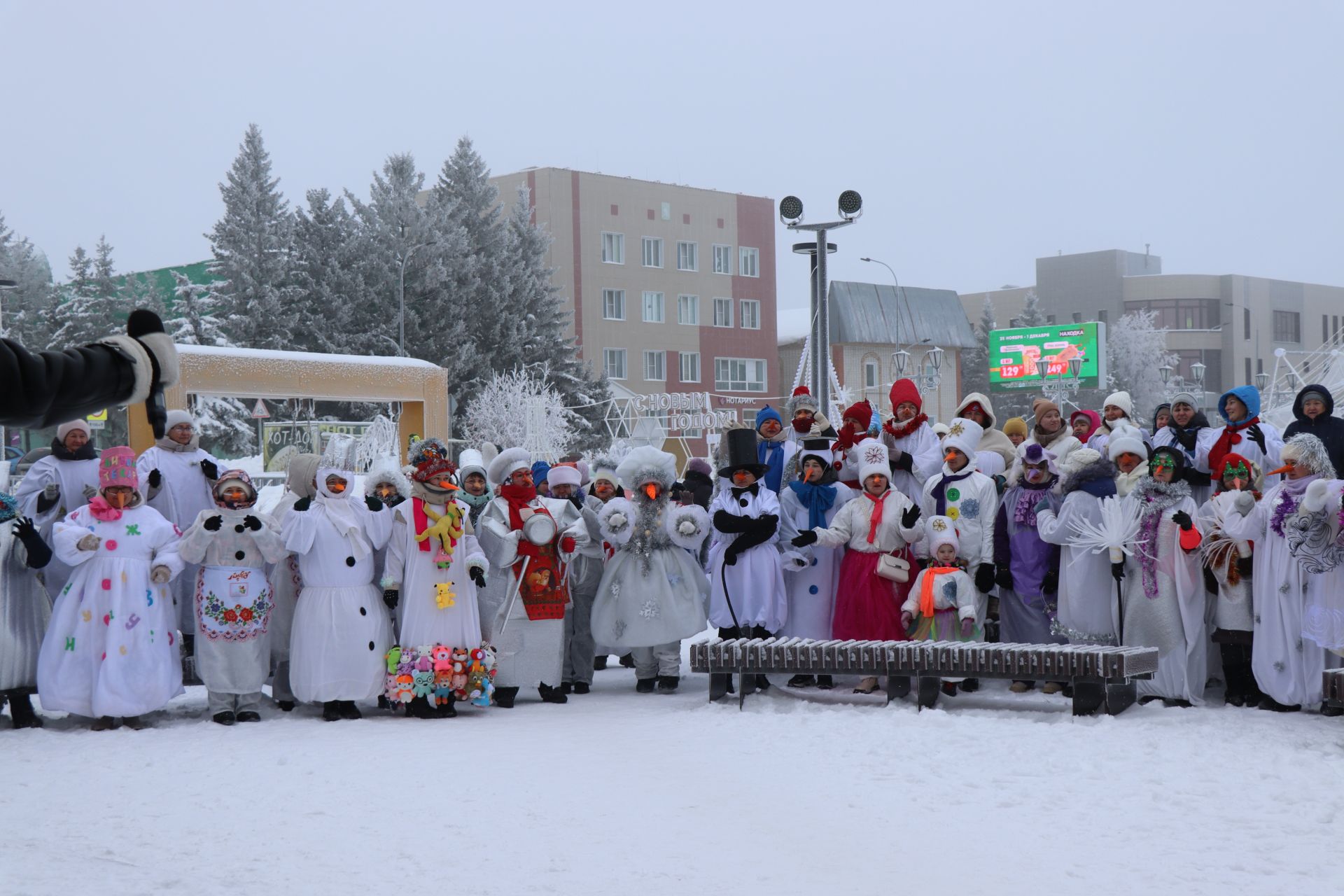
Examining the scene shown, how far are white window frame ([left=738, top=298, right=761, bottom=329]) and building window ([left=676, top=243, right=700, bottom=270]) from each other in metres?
3.02

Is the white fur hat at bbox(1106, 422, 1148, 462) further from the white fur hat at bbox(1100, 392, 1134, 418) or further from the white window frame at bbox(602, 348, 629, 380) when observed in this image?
the white window frame at bbox(602, 348, 629, 380)

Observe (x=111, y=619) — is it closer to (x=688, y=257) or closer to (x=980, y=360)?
(x=688, y=257)

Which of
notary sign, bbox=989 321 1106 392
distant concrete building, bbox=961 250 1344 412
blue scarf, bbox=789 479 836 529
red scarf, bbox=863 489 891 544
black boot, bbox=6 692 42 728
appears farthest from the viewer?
distant concrete building, bbox=961 250 1344 412

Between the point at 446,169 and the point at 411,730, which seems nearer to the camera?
the point at 411,730

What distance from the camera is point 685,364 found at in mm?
58031

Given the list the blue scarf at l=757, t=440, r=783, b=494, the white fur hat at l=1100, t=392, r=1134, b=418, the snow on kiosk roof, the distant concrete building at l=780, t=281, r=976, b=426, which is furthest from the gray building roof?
the blue scarf at l=757, t=440, r=783, b=494

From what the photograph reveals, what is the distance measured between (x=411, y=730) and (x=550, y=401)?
120 feet

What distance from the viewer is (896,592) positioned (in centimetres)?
945

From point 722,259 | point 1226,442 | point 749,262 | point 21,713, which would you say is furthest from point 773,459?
point 749,262

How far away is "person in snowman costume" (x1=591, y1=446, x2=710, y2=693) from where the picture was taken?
983 cm

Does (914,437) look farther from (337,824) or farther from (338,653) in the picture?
(337,824)

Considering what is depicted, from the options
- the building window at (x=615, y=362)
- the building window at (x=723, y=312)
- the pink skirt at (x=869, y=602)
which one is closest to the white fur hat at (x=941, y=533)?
the pink skirt at (x=869, y=602)

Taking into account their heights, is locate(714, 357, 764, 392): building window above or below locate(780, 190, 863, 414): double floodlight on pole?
above

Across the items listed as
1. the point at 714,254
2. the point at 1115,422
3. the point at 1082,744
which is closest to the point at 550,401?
the point at 714,254
